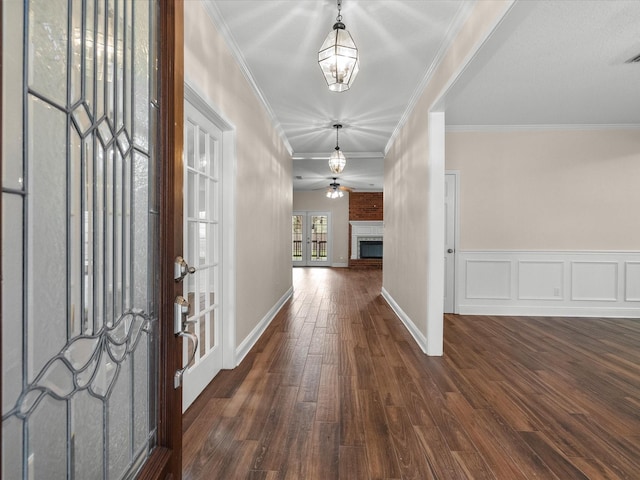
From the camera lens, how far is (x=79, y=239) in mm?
695

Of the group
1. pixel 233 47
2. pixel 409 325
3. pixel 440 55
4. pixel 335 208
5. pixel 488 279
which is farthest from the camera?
pixel 335 208

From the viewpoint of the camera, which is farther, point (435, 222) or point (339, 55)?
point (435, 222)

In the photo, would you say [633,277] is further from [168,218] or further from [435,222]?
[168,218]

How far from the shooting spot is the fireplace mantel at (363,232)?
11.0 metres

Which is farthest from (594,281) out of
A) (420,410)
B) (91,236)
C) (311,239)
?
(311,239)

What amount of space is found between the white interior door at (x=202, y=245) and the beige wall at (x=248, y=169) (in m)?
0.20

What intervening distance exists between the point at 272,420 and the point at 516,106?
13.2 ft

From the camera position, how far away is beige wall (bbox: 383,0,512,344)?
2.07 m

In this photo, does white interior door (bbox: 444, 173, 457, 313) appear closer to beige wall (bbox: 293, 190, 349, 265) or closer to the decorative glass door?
the decorative glass door

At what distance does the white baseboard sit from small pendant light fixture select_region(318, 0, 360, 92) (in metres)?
2.15

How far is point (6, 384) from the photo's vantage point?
20.5 inches

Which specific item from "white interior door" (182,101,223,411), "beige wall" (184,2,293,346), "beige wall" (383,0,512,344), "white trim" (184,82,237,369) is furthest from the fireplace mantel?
"white interior door" (182,101,223,411)

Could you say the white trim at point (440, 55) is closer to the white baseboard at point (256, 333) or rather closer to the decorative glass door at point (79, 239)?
the decorative glass door at point (79, 239)

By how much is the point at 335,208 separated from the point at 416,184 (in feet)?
25.8
